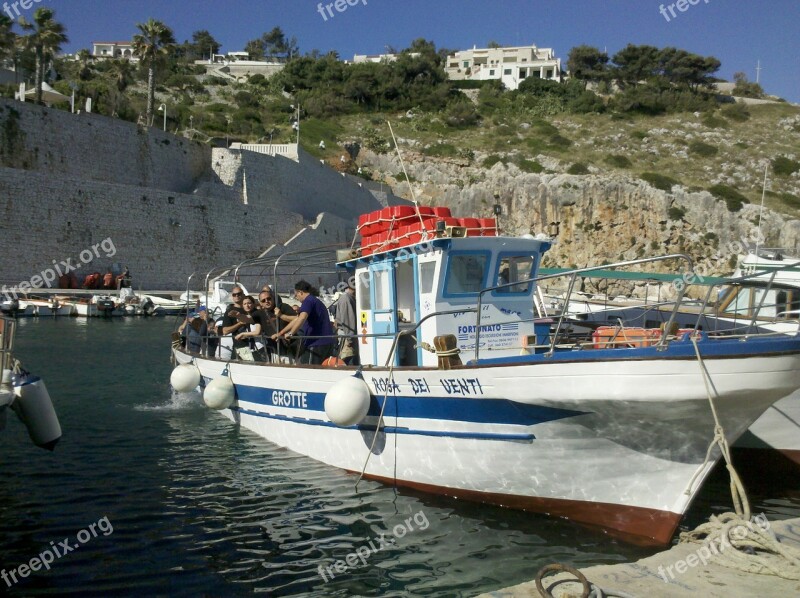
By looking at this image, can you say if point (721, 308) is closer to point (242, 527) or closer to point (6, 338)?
point (242, 527)

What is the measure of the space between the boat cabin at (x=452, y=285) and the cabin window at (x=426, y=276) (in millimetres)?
12

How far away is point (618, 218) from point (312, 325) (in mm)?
54529

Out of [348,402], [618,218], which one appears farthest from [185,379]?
[618,218]

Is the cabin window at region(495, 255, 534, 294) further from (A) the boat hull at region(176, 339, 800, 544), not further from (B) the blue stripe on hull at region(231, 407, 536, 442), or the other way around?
(B) the blue stripe on hull at region(231, 407, 536, 442)

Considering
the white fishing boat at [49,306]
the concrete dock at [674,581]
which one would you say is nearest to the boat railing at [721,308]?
the concrete dock at [674,581]

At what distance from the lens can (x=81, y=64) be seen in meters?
78.1

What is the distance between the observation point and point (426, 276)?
27.9ft

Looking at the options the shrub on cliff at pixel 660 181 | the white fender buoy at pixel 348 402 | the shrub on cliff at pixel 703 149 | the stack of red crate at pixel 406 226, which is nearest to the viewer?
the white fender buoy at pixel 348 402

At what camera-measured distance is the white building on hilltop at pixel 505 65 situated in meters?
110

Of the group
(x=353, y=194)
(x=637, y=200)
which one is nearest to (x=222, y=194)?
(x=353, y=194)

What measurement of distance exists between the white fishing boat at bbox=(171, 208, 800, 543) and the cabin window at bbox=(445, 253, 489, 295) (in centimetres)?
2

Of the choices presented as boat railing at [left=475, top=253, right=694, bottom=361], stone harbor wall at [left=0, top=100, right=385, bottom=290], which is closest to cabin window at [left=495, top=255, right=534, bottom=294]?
boat railing at [left=475, top=253, right=694, bottom=361]

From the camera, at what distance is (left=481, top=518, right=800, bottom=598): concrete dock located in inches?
184

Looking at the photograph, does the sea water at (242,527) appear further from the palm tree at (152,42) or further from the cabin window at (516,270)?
the palm tree at (152,42)
